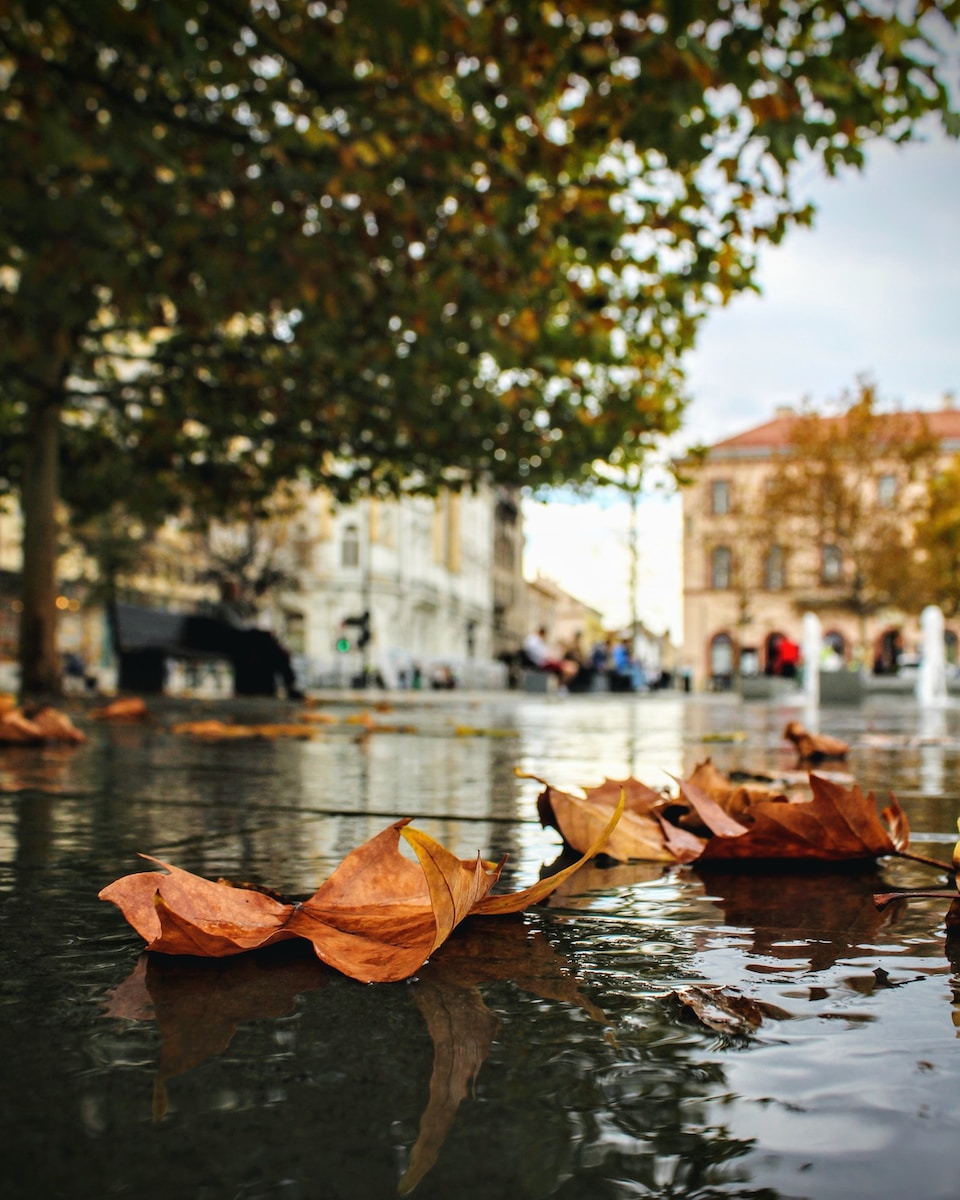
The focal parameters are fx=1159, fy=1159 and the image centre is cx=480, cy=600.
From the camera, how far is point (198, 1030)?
77 cm

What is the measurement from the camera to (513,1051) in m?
0.73

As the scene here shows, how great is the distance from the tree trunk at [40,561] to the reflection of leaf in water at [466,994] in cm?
1109

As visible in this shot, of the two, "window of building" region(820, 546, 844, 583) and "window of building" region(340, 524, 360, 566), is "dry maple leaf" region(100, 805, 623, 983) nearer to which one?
"window of building" region(820, 546, 844, 583)

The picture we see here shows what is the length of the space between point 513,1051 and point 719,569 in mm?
69902

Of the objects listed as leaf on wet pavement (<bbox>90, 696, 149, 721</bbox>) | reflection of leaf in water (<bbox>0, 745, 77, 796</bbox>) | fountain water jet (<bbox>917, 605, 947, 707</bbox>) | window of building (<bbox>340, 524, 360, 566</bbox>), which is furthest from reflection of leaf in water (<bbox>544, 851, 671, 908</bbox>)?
window of building (<bbox>340, 524, 360, 566</bbox>)

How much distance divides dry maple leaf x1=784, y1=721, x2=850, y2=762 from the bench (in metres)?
10.5

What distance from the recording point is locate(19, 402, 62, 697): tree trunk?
1166 centimetres

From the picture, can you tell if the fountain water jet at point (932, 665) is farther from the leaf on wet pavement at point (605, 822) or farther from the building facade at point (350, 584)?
the leaf on wet pavement at point (605, 822)

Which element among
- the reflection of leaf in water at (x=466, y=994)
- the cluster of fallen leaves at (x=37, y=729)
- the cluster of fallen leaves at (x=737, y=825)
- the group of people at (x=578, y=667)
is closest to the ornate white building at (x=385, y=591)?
the group of people at (x=578, y=667)

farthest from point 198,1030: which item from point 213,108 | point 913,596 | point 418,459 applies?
point 913,596

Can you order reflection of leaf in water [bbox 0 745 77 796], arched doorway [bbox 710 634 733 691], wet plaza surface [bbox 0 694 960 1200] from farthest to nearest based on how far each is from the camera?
arched doorway [bbox 710 634 733 691] → reflection of leaf in water [bbox 0 745 77 796] → wet plaza surface [bbox 0 694 960 1200]

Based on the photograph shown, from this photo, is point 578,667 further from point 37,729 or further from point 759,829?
point 759,829

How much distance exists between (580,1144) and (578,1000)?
300 mm

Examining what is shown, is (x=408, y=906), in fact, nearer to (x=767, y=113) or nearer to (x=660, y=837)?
(x=660, y=837)
